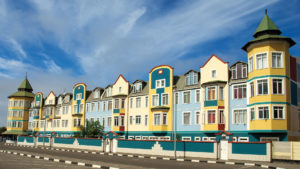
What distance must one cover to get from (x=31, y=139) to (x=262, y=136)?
46.1 metres

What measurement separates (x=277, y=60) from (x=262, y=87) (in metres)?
3.43

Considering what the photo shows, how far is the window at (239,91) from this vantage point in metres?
37.0

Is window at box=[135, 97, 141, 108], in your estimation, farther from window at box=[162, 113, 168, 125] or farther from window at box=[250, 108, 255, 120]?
window at box=[250, 108, 255, 120]

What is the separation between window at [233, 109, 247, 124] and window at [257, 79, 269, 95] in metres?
3.66

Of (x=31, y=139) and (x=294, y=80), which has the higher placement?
(x=294, y=80)

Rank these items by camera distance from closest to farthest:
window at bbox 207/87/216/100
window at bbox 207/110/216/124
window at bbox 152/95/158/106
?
1. window at bbox 207/110/216/124
2. window at bbox 207/87/216/100
3. window at bbox 152/95/158/106

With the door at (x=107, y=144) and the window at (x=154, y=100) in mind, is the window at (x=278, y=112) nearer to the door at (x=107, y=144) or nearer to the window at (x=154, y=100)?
the window at (x=154, y=100)

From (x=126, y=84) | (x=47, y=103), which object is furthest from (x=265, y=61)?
(x=47, y=103)

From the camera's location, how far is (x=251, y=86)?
35.9 metres

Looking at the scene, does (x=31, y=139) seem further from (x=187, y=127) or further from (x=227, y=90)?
(x=227, y=90)

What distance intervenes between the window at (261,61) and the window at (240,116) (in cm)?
577

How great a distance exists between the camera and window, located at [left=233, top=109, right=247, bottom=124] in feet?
120

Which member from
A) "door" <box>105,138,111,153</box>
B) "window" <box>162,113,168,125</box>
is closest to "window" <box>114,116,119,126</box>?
"door" <box>105,138,111,153</box>

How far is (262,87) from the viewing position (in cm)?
3388
